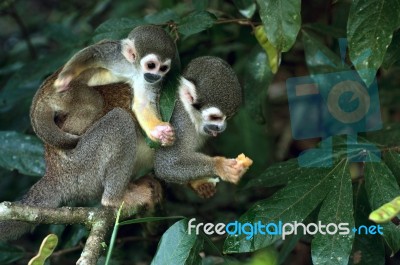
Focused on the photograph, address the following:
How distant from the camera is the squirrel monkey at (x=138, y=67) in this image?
13.7ft

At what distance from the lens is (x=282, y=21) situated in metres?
4.28

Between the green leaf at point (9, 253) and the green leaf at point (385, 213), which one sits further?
the green leaf at point (9, 253)

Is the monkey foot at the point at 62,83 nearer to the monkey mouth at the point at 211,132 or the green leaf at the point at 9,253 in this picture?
the monkey mouth at the point at 211,132

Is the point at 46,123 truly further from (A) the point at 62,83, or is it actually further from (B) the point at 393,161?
(B) the point at 393,161

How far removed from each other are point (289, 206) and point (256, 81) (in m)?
1.44

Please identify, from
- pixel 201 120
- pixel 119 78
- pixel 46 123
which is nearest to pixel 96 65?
pixel 119 78

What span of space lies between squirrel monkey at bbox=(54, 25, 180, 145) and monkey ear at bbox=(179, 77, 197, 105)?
133 mm

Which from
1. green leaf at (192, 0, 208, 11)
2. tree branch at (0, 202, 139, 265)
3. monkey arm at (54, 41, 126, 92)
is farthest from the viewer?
green leaf at (192, 0, 208, 11)

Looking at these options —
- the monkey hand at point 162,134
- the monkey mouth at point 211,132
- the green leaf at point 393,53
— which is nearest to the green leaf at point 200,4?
the monkey mouth at point 211,132

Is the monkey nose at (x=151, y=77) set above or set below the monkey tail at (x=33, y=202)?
above

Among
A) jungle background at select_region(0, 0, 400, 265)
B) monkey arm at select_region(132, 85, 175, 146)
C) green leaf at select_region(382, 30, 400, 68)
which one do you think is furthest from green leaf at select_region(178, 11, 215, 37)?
green leaf at select_region(382, 30, 400, 68)

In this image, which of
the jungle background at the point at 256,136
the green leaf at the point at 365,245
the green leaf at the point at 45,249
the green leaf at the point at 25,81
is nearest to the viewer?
the green leaf at the point at 45,249

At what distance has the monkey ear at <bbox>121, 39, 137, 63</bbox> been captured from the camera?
4352 mm

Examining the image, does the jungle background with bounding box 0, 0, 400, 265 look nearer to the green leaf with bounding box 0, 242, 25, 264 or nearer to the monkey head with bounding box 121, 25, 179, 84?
the green leaf with bounding box 0, 242, 25, 264
